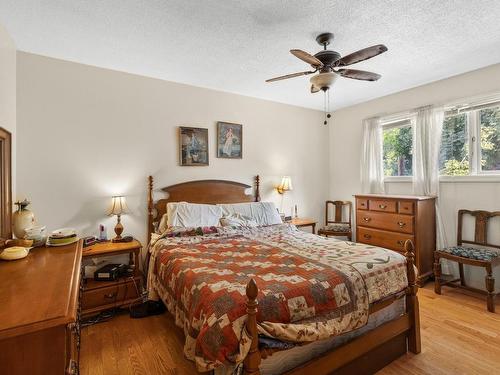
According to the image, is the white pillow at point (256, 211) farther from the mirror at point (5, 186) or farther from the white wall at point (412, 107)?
the mirror at point (5, 186)

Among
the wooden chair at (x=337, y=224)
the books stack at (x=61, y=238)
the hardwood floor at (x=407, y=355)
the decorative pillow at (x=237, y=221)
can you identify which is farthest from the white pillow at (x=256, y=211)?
the books stack at (x=61, y=238)

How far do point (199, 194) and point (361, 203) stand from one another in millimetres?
2347

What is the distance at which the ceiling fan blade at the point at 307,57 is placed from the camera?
1.95 metres

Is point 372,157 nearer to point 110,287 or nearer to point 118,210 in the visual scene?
point 118,210

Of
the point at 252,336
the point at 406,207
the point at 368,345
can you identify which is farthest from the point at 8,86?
the point at 406,207

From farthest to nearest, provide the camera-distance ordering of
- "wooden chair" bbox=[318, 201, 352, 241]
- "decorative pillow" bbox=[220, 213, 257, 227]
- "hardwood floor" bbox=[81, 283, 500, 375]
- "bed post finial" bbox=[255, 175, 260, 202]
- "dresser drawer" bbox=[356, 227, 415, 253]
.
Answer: "wooden chair" bbox=[318, 201, 352, 241]
"bed post finial" bbox=[255, 175, 260, 202]
"dresser drawer" bbox=[356, 227, 415, 253]
"decorative pillow" bbox=[220, 213, 257, 227]
"hardwood floor" bbox=[81, 283, 500, 375]

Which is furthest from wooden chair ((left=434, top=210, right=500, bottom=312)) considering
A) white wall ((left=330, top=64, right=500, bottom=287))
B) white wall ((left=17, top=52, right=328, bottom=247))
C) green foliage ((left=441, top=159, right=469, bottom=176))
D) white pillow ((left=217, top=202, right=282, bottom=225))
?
white wall ((left=17, top=52, right=328, bottom=247))

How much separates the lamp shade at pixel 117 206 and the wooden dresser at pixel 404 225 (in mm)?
3205

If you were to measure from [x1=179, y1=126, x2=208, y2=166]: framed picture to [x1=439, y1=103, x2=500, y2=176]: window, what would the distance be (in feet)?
10.2

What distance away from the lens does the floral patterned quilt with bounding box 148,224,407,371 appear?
132 cm

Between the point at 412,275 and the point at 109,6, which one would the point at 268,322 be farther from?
the point at 109,6

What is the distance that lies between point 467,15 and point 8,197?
3.95m

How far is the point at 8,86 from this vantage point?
7.44ft

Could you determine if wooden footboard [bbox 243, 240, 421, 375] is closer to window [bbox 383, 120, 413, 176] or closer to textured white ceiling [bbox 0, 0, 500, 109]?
textured white ceiling [bbox 0, 0, 500, 109]
